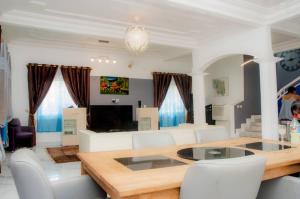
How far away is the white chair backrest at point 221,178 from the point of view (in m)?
1.22

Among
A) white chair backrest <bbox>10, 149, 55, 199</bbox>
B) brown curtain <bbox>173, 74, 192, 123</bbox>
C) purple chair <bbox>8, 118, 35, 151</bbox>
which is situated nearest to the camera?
white chair backrest <bbox>10, 149, 55, 199</bbox>

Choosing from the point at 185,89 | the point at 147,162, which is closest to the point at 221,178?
the point at 147,162

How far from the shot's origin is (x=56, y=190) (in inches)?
70.5

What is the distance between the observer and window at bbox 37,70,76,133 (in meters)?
6.89

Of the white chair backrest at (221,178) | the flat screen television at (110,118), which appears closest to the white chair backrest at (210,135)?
the white chair backrest at (221,178)

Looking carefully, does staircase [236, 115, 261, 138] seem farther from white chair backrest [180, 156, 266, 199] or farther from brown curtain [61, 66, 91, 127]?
white chair backrest [180, 156, 266, 199]

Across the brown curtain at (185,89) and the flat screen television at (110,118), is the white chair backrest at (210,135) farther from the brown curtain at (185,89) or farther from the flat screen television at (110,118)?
the brown curtain at (185,89)

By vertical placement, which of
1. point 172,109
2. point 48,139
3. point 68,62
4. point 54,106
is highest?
point 68,62

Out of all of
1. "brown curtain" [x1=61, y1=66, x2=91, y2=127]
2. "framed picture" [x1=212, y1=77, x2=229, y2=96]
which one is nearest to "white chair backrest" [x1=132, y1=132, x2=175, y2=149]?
"brown curtain" [x1=61, y1=66, x2=91, y2=127]

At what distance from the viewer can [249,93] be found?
28.8 feet

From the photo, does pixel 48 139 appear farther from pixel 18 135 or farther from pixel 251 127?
pixel 251 127

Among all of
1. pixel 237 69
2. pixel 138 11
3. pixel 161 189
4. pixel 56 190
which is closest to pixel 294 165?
pixel 161 189

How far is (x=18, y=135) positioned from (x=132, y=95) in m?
3.63

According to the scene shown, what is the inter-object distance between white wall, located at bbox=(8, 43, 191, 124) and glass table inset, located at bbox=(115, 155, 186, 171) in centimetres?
588
